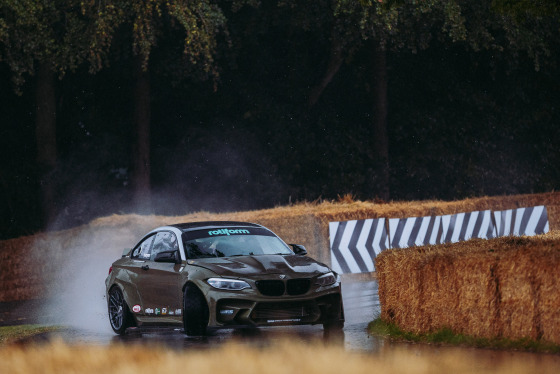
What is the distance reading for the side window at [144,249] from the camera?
16.9 meters

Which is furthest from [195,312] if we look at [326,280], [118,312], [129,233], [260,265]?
[129,233]

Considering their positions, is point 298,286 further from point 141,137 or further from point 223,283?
point 141,137

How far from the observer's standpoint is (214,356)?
11.8 m

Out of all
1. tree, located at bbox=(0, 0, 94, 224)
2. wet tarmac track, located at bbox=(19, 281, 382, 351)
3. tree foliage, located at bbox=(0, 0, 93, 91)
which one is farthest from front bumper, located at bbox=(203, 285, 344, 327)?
tree foliage, located at bbox=(0, 0, 93, 91)

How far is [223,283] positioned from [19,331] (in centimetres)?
541

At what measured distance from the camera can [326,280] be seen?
1482 cm

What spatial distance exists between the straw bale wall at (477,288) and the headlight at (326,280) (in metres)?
0.63

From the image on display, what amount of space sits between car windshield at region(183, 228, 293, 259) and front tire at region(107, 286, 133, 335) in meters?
1.61

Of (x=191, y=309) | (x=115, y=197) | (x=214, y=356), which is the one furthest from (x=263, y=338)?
(x=115, y=197)

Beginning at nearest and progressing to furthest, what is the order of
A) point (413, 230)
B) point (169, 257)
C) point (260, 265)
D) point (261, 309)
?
point (261, 309) < point (260, 265) < point (169, 257) < point (413, 230)

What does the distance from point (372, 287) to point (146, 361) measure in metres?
12.4

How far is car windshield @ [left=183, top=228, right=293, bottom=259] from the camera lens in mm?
15594

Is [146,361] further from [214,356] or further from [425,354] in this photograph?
[425,354]

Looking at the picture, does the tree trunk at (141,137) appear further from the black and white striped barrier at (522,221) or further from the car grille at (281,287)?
the car grille at (281,287)
